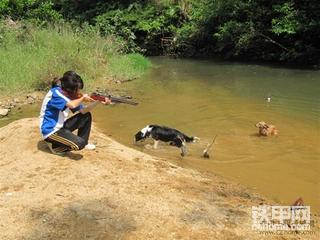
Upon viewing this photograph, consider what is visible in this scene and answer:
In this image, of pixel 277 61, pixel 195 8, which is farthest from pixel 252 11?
pixel 195 8

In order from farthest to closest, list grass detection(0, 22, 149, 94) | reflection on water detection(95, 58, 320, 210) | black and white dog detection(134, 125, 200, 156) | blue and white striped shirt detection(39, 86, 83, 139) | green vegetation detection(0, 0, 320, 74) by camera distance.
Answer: green vegetation detection(0, 0, 320, 74)
grass detection(0, 22, 149, 94)
black and white dog detection(134, 125, 200, 156)
reflection on water detection(95, 58, 320, 210)
blue and white striped shirt detection(39, 86, 83, 139)

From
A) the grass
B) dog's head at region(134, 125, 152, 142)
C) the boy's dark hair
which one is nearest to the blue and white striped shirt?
the boy's dark hair

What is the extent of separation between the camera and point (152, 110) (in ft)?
39.2

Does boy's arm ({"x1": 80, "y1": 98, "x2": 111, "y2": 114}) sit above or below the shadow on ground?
above

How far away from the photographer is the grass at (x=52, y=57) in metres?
13.7

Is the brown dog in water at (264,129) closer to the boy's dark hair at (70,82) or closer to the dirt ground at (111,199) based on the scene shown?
the dirt ground at (111,199)

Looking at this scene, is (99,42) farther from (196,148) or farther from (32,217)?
(32,217)

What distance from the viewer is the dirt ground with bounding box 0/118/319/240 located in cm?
491

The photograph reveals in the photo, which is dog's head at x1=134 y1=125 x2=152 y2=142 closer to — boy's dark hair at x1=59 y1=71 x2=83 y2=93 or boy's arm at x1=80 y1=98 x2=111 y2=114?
boy's arm at x1=80 y1=98 x2=111 y2=114

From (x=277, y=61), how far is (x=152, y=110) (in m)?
11.7

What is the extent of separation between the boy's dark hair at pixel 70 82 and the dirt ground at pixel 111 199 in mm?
1021

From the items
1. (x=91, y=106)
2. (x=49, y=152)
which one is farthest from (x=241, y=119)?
(x=49, y=152)

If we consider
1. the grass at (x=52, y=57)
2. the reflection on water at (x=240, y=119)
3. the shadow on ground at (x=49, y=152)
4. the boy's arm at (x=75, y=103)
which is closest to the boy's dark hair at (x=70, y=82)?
the boy's arm at (x=75, y=103)

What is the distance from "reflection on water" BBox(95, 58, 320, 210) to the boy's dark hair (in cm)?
237
